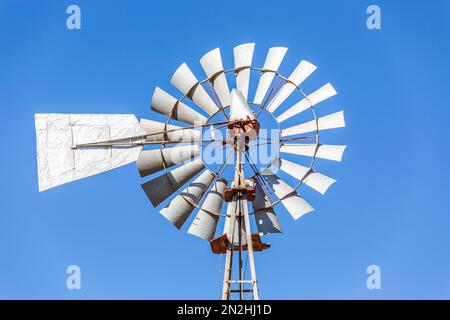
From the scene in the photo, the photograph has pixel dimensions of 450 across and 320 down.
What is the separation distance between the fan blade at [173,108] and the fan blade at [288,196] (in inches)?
61.0

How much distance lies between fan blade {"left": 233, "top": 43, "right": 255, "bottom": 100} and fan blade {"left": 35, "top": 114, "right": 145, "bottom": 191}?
1975mm

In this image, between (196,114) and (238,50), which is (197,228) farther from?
(238,50)

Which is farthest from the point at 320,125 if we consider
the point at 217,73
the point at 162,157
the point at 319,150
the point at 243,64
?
the point at 162,157

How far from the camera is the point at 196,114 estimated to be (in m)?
11.6

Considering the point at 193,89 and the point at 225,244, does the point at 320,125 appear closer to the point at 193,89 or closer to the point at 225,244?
the point at 193,89

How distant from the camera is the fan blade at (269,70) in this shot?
11.6 m

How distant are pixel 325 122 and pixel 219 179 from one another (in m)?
2.11

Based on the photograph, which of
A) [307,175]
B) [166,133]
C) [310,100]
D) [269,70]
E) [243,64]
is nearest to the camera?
[307,175]

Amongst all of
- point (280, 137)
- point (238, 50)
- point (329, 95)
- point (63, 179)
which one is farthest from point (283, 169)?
point (63, 179)

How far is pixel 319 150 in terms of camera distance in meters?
11.2

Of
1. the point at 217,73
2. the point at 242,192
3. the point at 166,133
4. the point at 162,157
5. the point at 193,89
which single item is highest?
the point at 217,73

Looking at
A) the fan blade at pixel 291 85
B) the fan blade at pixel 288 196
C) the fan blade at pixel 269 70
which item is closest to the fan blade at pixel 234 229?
the fan blade at pixel 288 196

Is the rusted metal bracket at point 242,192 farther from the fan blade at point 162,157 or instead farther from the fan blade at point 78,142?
the fan blade at point 78,142

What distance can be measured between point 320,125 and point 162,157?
2805mm
